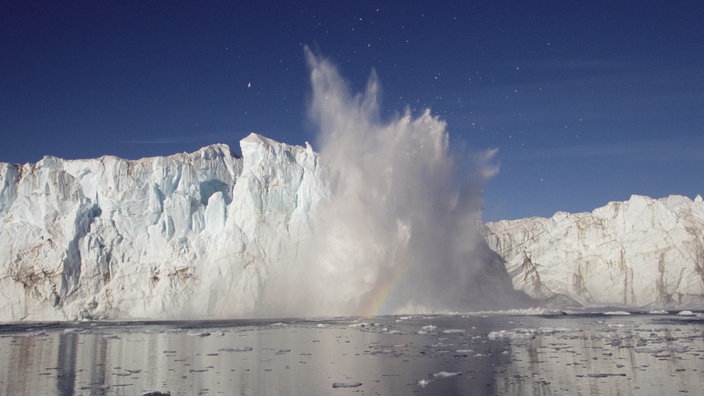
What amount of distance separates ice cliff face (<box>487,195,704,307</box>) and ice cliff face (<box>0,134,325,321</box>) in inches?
951

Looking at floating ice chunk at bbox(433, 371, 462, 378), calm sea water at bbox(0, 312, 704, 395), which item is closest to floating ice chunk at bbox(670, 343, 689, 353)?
calm sea water at bbox(0, 312, 704, 395)

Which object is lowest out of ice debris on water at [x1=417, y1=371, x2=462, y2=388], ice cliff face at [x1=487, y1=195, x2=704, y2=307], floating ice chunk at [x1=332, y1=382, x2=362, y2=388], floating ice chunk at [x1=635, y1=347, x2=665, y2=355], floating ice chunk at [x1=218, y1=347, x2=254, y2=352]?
floating ice chunk at [x1=332, y1=382, x2=362, y2=388]

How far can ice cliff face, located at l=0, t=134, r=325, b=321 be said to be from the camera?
43156 millimetres

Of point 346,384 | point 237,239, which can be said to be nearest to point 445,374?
point 346,384

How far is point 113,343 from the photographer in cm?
2281

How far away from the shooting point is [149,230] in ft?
151

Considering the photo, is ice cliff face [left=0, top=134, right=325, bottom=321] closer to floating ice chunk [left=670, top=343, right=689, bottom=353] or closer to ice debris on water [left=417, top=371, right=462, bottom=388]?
floating ice chunk [left=670, top=343, right=689, bottom=353]

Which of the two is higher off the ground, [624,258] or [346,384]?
[624,258]

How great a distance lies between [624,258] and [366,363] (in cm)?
4848

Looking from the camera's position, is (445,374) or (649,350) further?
(649,350)

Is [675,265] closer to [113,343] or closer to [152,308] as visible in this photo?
[152,308]

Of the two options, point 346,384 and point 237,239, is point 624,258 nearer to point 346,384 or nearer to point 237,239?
point 237,239

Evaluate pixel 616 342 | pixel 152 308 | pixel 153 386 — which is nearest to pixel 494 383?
pixel 153 386

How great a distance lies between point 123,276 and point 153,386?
33.6 metres
